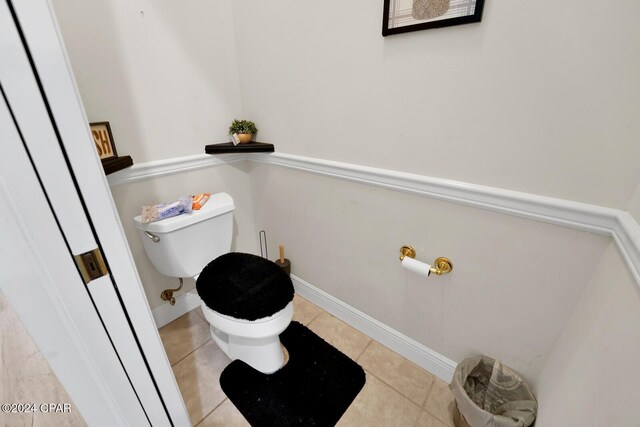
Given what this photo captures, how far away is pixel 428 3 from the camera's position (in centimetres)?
83

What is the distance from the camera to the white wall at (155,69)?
102cm

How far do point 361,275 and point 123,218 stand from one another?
1.15m

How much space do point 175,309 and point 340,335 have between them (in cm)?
97

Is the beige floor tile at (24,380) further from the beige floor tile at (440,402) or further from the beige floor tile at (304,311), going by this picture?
the beige floor tile at (440,402)

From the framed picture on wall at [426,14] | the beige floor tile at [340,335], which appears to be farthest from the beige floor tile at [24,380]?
the framed picture on wall at [426,14]

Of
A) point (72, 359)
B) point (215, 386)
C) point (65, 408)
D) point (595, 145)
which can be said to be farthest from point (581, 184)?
point (215, 386)

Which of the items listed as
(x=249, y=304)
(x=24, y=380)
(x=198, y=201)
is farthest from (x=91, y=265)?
(x=198, y=201)

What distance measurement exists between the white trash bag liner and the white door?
3.31ft

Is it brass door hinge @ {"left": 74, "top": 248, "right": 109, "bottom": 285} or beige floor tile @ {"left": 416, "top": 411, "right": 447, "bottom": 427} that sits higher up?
brass door hinge @ {"left": 74, "top": 248, "right": 109, "bottom": 285}

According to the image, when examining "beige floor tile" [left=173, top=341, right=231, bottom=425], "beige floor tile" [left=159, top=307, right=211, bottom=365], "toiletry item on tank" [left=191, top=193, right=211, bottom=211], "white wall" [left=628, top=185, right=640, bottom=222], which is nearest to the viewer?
"white wall" [left=628, top=185, right=640, bottom=222]

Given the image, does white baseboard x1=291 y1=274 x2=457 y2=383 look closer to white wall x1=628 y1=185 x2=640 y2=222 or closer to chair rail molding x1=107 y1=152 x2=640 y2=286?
chair rail molding x1=107 y1=152 x2=640 y2=286

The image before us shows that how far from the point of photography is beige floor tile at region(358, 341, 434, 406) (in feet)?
3.93

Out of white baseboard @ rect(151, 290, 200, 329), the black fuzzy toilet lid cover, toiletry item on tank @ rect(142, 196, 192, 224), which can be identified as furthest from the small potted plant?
white baseboard @ rect(151, 290, 200, 329)

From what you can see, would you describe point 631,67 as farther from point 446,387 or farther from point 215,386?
point 215,386
